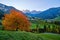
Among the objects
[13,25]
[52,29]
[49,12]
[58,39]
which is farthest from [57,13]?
[58,39]

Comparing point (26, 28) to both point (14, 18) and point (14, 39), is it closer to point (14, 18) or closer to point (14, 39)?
point (14, 18)

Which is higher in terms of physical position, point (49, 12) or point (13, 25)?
point (49, 12)

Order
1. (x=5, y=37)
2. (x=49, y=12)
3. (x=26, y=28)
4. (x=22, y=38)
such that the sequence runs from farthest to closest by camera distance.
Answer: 1. (x=49, y=12)
2. (x=26, y=28)
3. (x=22, y=38)
4. (x=5, y=37)

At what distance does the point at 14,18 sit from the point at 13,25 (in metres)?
5.87

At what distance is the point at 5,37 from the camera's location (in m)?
15.2

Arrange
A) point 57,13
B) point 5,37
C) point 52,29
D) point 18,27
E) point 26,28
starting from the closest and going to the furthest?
point 5,37 < point 18,27 < point 26,28 < point 52,29 < point 57,13

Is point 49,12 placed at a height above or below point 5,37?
above

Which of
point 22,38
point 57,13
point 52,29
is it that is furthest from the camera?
point 57,13

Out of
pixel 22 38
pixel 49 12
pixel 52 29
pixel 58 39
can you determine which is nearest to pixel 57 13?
pixel 49 12

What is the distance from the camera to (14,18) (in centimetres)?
7206

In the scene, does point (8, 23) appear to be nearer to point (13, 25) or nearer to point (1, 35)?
point (13, 25)

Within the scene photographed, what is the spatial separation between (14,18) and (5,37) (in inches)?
2244

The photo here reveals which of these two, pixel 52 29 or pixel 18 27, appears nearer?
pixel 18 27

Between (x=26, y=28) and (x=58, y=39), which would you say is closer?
(x=58, y=39)
